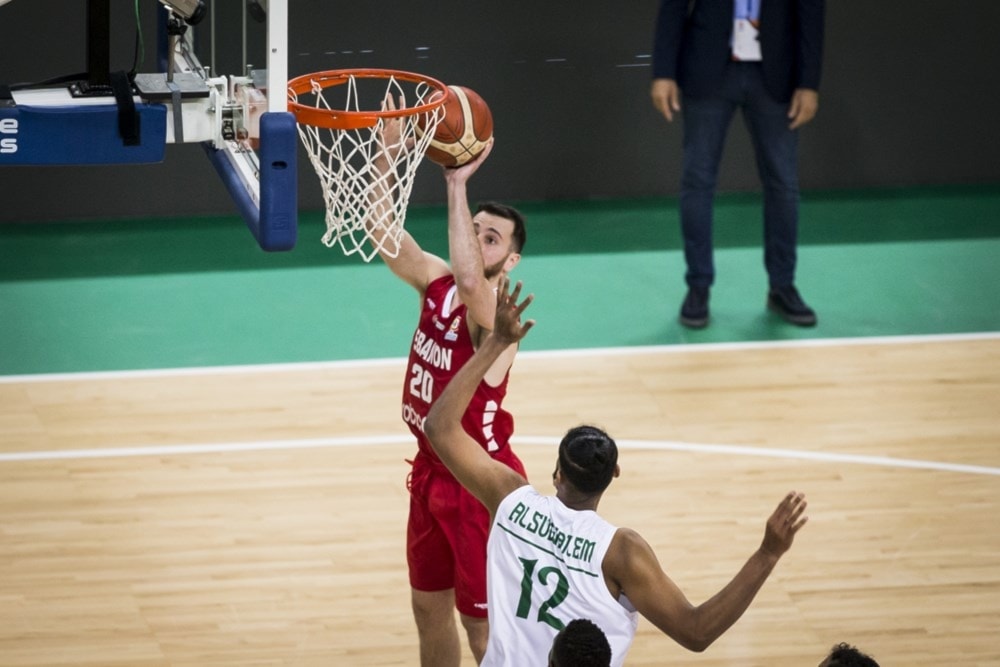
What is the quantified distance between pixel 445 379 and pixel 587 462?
124 cm

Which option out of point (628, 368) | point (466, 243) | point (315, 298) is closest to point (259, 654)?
point (466, 243)

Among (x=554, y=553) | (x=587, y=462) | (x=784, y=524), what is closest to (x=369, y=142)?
(x=587, y=462)

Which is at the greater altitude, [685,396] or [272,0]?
[272,0]

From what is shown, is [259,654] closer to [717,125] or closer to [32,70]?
[717,125]

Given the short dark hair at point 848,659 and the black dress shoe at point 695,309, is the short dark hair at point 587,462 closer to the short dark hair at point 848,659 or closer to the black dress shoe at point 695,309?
the short dark hair at point 848,659

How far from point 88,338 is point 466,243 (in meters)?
4.56

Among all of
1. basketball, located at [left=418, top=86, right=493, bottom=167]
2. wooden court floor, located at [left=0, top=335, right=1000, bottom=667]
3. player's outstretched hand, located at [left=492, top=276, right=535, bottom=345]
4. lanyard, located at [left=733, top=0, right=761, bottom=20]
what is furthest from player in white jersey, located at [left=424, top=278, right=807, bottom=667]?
lanyard, located at [left=733, top=0, right=761, bottom=20]

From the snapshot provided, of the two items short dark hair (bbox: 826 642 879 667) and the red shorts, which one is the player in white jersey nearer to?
short dark hair (bbox: 826 642 879 667)

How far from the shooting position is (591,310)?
9.84m

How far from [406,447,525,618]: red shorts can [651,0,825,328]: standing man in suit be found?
13.7 feet

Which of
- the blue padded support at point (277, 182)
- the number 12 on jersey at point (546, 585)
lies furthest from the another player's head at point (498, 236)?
the number 12 on jersey at point (546, 585)

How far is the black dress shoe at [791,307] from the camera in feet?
31.6

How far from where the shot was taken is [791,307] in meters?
9.70

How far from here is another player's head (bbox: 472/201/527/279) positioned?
567cm
